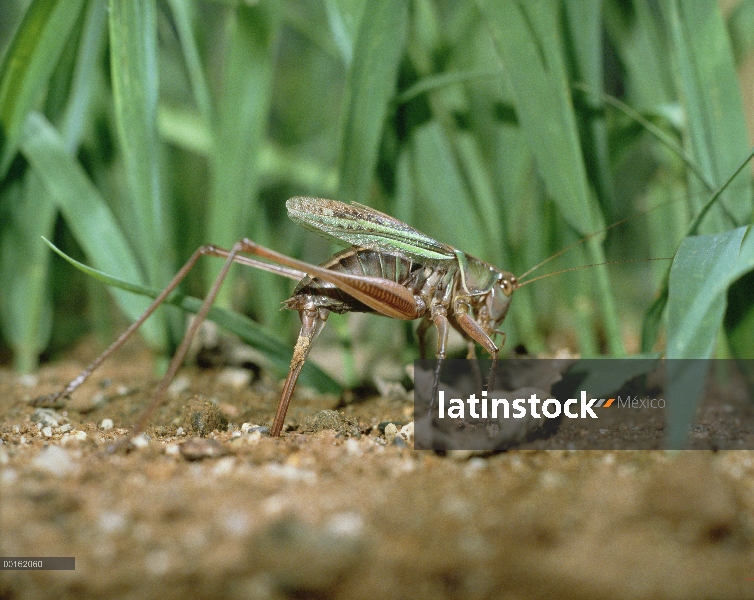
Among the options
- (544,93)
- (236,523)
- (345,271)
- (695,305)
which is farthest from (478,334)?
(236,523)

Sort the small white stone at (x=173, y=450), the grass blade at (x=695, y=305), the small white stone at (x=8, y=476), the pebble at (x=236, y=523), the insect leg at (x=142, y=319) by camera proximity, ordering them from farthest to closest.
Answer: the insect leg at (x=142, y=319)
the small white stone at (x=173, y=450)
the grass blade at (x=695, y=305)
the small white stone at (x=8, y=476)
the pebble at (x=236, y=523)

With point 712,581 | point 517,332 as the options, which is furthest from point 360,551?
point 517,332

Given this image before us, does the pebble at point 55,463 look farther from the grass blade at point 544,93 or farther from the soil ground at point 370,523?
the grass blade at point 544,93

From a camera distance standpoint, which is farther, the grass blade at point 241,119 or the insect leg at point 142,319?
the grass blade at point 241,119

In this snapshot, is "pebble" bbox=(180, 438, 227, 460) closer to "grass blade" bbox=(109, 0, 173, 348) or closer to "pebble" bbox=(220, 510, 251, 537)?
"pebble" bbox=(220, 510, 251, 537)

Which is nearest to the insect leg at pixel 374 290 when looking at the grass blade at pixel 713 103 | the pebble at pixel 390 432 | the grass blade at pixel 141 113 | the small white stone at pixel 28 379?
the pebble at pixel 390 432

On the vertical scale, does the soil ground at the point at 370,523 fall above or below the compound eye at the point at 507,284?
below

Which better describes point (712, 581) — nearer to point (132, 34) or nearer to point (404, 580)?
point (404, 580)

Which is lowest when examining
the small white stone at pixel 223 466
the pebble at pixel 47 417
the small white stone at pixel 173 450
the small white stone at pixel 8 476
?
the pebble at pixel 47 417
